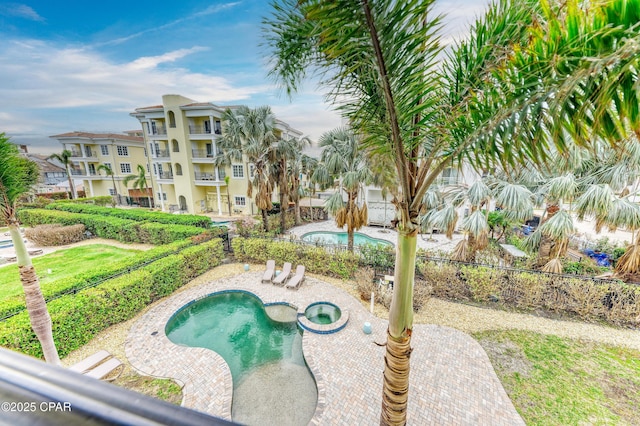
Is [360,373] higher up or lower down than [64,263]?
lower down

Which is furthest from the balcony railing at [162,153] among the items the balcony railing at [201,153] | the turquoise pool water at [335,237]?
the turquoise pool water at [335,237]

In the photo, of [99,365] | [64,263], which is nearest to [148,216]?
[64,263]

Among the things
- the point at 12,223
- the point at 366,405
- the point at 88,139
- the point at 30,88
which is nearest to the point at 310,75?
the point at 30,88

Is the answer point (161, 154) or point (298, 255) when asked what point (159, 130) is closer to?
point (161, 154)

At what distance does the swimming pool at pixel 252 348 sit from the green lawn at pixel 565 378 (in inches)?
199

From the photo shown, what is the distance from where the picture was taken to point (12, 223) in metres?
6.17

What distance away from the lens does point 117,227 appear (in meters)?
17.7

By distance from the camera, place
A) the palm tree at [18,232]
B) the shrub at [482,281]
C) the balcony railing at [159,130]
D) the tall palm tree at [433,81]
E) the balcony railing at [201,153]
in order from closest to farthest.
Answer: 1. the tall palm tree at [433,81]
2. the palm tree at [18,232]
3. the shrub at [482,281]
4. the balcony railing at [201,153]
5. the balcony railing at [159,130]

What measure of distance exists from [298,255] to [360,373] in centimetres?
707

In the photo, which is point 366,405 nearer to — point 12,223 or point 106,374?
point 106,374

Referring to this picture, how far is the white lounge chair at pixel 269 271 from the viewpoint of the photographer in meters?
12.1

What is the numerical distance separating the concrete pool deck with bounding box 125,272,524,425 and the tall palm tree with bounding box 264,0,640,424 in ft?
7.01

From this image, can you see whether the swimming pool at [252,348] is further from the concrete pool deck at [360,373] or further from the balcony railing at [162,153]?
the balcony railing at [162,153]

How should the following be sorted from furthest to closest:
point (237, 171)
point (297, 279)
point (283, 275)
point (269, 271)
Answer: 1. point (237, 171)
2. point (269, 271)
3. point (283, 275)
4. point (297, 279)
